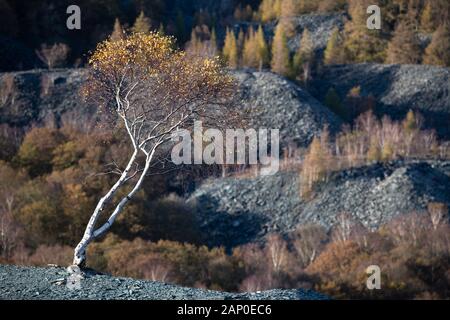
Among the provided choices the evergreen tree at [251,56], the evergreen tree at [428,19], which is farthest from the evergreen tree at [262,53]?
the evergreen tree at [428,19]

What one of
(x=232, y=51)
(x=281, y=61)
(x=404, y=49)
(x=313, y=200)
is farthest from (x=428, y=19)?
(x=313, y=200)

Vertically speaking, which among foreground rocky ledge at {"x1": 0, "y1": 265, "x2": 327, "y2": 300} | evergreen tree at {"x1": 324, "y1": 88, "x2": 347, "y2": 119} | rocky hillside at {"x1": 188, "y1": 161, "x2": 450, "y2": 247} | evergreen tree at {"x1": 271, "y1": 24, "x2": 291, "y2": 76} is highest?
evergreen tree at {"x1": 271, "y1": 24, "x2": 291, "y2": 76}

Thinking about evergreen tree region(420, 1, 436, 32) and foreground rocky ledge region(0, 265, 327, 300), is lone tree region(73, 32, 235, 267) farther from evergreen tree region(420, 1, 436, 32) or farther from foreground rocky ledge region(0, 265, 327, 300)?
evergreen tree region(420, 1, 436, 32)

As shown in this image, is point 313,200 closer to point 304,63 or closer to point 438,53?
point 304,63

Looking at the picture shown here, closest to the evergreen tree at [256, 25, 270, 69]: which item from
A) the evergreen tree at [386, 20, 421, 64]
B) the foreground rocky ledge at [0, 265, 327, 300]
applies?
the evergreen tree at [386, 20, 421, 64]
